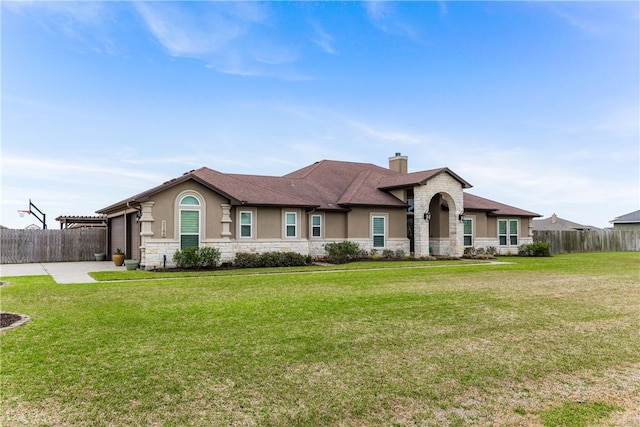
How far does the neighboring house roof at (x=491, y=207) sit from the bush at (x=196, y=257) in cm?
1736

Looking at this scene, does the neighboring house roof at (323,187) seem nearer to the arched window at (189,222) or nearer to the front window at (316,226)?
the front window at (316,226)

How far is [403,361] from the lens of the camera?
20.4 feet

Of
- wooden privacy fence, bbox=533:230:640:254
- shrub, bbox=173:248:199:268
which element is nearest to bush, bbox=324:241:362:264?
shrub, bbox=173:248:199:268

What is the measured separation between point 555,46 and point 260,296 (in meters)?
16.0

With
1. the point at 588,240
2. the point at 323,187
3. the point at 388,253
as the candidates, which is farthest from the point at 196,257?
the point at 588,240

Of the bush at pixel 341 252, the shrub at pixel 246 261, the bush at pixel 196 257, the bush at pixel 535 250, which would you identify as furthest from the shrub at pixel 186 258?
the bush at pixel 535 250

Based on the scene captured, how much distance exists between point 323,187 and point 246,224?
7299 millimetres

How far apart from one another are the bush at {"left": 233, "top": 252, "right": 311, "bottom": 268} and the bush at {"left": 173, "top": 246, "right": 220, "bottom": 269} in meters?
1.19

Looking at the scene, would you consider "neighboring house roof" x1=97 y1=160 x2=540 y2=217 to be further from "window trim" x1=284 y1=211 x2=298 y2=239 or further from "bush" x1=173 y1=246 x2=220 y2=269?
"bush" x1=173 y1=246 x2=220 y2=269

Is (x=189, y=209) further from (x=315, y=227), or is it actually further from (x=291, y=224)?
(x=315, y=227)

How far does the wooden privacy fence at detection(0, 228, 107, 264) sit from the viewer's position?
23.9 meters

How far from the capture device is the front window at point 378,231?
26812 mm

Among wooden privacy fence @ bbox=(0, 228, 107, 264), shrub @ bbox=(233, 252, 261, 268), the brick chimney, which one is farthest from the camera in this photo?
the brick chimney

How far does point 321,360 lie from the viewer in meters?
6.23
